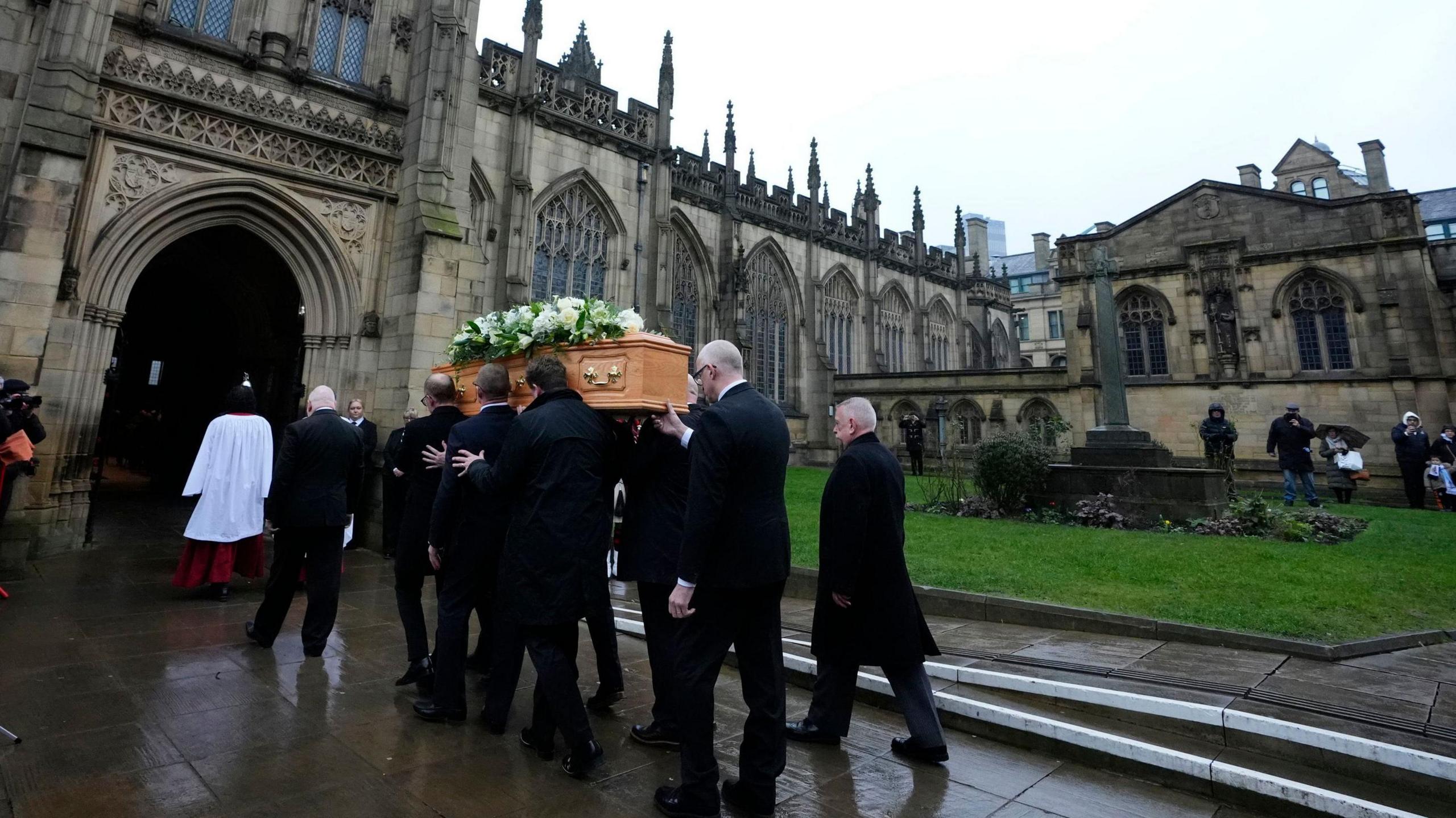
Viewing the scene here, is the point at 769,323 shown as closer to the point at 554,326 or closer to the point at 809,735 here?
the point at 554,326

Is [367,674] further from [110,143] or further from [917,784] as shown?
[110,143]

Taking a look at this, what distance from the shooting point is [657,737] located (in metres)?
3.43

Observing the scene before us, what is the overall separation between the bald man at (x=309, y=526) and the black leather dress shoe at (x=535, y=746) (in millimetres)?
2260

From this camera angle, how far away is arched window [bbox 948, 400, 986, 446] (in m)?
24.8

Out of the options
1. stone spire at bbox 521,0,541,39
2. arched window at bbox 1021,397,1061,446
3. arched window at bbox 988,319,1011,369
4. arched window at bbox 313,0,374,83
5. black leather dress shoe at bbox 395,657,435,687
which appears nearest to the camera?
black leather dress shoe at bbox 395,657,435,687

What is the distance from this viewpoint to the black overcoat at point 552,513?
3213 mm

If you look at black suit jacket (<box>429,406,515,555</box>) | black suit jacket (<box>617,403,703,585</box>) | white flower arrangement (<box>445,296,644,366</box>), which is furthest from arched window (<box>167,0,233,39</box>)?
black suit jacket (<box>617,403,703,585</box>)

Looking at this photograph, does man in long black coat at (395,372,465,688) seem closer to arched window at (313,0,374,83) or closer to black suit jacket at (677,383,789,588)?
black suit jacket at (677,383,789,588)

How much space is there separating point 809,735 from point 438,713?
2084 mm

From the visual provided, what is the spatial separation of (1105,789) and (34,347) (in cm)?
1011

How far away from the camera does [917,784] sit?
3035 millimetres

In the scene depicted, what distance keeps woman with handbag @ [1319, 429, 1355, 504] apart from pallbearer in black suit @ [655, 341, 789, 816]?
17417 mm

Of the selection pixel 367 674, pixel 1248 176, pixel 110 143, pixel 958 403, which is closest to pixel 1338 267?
pixel 958 403

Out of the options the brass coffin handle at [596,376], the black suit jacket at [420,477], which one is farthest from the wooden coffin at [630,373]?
the black suit jacket at [420,477]
